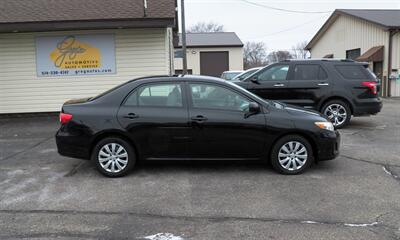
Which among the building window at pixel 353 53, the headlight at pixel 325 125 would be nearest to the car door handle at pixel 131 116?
the headlight at pixel 325 125

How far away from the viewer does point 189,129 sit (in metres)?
6.17

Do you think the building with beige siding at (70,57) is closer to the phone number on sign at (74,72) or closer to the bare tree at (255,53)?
the phone number on sign at (74,72)

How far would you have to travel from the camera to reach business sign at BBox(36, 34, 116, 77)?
12.5m

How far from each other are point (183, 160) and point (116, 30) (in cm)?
746

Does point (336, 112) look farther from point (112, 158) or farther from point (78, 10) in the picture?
point (78, 10)

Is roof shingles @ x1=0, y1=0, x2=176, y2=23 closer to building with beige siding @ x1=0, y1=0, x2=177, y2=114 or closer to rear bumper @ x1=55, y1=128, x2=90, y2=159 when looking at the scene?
building with beige siding @ x1=0, y1=0, x2=177, y2=114

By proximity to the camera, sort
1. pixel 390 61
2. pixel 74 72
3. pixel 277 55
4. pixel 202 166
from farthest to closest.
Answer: pixel 277 55 < pixel 390 61 < pixel 74 72 < pixel 202 166

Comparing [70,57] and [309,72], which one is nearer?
[309,72]

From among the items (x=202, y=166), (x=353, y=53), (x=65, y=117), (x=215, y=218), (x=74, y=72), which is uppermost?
(x=353, y=53)

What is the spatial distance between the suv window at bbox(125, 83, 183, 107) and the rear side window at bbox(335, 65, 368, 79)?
5.57m

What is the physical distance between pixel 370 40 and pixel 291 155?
19451 mm

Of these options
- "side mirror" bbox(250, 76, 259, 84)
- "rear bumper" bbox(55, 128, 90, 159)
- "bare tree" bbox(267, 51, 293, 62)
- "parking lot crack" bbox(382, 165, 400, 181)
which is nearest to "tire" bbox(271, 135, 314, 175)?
"parking lot crack" bbox(382, 165, 400, 181)

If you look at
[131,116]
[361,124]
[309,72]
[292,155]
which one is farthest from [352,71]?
[131,116]

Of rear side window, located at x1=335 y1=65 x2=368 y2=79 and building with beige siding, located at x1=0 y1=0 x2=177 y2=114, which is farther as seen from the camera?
building with beige siding, located at x1=0 y1=0 x2=177 y2=114
